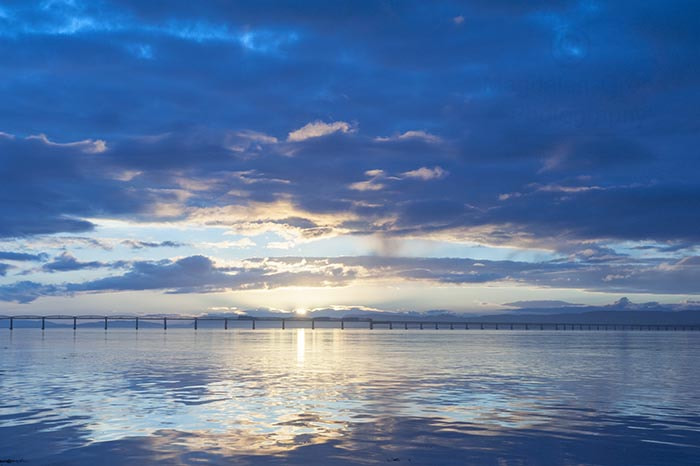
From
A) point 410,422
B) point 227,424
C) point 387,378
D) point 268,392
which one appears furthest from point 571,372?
point 227,424

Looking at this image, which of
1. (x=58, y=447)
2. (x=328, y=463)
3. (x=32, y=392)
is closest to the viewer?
(x=328, y=463)

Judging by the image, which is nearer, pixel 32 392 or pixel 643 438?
pixel 643 438

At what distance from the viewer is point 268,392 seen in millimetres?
40219

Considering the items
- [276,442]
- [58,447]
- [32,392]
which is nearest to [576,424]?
[276,442]

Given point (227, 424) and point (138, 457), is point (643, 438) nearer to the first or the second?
point (227, 424)

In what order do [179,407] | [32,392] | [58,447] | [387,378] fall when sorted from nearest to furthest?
1. [58,447]
2. [179,407]
3. [32,392]
4. [387,378]

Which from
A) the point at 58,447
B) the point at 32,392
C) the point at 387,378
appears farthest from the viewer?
the point at 387,378

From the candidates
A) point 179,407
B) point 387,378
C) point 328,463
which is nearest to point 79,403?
point 179,407

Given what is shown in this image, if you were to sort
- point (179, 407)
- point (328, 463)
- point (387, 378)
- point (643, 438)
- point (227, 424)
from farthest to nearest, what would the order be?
point (387, 378) → point (179, 407) → point (227, 424) → point (643, 438) → point (328, 463)

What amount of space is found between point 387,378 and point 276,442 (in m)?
27.0

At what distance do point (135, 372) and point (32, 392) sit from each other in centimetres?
1575

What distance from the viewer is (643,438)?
83.4ft

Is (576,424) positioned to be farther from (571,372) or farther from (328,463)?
(571,372)

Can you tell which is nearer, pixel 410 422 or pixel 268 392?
pixel 410 422
